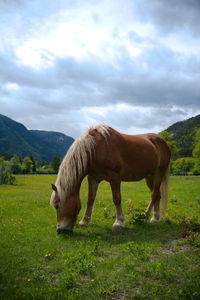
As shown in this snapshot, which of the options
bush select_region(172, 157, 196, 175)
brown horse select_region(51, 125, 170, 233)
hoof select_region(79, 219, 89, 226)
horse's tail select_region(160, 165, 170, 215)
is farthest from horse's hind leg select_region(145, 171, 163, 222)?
bush select_region(172, 157, 196, 175)

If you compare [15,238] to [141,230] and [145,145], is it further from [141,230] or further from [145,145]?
[145,145]

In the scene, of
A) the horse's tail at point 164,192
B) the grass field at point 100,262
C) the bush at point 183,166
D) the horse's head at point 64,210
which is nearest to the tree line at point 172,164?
the bush at point 183,166

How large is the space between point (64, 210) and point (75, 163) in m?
1.26

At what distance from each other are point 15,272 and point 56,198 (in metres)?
2.45

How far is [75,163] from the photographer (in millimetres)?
6922

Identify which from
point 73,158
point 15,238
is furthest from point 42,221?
point 73,158

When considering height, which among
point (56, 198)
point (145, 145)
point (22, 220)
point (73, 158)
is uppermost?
point (145, 145)

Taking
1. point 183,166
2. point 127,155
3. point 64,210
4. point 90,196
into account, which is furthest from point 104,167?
point 183,166

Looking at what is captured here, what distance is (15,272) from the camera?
167 inches

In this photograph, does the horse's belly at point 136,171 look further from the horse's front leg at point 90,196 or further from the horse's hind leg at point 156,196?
the horse's front leg at point 90,196

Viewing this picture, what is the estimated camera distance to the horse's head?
6477 millimetres

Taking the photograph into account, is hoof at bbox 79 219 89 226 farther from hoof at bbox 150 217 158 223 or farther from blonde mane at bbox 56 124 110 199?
hoof at bbox 150 217 158 223

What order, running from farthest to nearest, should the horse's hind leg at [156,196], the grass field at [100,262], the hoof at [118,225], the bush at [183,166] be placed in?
the bush at [183,166] → the horse's hind leg at [156,196] → the hoof at [118,225] → the grass field at [100,262]

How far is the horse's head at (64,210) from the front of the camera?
6.48 metres
